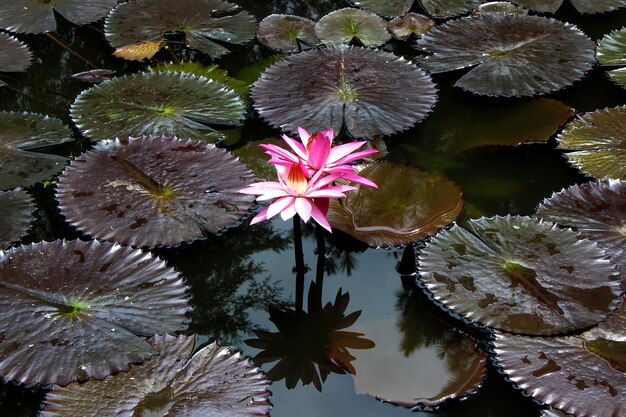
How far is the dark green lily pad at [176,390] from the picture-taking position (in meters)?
1.91

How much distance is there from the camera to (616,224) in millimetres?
2502

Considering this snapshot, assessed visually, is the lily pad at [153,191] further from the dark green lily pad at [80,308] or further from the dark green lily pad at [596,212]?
the dark green lily pad at [596,212]

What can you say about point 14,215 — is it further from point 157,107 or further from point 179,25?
point 179,25

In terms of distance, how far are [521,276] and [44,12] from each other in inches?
113

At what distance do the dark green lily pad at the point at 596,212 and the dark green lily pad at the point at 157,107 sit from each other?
133 cm

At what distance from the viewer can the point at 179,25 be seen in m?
3.71

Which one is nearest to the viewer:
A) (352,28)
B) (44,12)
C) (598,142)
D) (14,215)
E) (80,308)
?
(80,308)

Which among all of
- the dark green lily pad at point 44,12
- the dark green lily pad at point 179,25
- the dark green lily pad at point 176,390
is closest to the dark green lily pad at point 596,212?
the dark green lily pad at point 176,390

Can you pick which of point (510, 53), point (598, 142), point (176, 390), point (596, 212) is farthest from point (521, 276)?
point (510, 53)

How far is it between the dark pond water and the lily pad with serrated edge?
9 cm

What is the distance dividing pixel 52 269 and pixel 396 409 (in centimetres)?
114

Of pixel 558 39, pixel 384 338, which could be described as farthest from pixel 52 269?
pixel 558 39

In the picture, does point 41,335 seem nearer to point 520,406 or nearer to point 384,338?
point 384,338

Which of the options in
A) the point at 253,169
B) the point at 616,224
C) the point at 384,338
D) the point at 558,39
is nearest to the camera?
the point at 384,338
